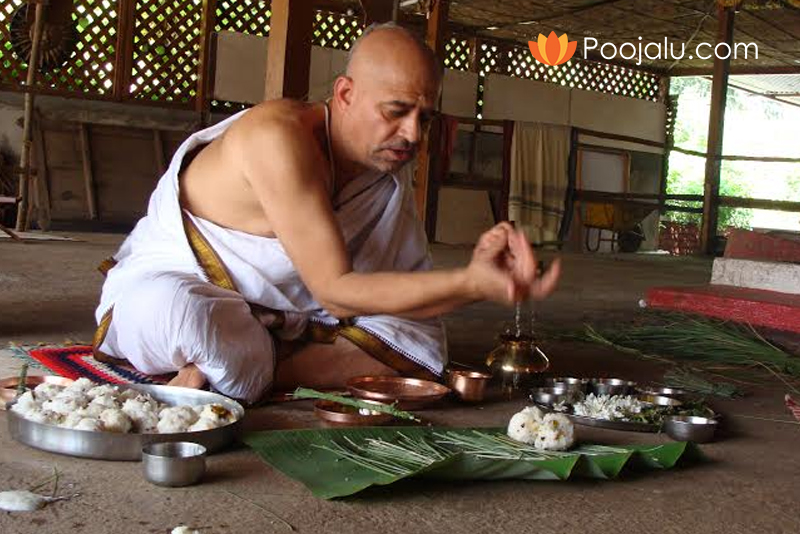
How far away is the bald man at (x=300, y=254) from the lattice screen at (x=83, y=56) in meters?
7.02

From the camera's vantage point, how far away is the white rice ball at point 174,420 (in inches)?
76.0

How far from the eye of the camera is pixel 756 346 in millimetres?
3828

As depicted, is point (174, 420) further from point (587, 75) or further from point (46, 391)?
point (587, 75)

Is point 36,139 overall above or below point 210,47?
below

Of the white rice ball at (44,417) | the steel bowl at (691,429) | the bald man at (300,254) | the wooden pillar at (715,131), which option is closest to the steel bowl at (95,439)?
the white rice ball at (44,417)

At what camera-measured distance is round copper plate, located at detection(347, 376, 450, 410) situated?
246 cm

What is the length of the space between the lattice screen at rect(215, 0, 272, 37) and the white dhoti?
25.3 feet

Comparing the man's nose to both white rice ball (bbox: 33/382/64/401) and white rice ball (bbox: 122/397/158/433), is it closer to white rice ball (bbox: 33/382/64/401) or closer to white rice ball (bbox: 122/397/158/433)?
white rice ball (bbox: 122/397/158/433)

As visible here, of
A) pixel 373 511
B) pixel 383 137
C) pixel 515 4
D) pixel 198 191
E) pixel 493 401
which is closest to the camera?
pixel 373 511

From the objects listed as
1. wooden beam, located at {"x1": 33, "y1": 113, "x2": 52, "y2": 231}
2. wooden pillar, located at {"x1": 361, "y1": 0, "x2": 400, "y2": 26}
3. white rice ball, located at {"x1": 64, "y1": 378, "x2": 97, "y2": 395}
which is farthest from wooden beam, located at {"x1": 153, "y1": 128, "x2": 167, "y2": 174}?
white rice ball, located at {"x1": 64, "y1": 378, "x2": 97, "y2": 395}

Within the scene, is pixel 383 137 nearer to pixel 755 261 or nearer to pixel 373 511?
pixel 373 511

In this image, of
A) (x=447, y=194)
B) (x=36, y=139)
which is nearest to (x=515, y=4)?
(x=447, y=194)

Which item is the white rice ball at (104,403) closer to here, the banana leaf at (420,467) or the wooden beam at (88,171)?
the banana leaf at (420,467)

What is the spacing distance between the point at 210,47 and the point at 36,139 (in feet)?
6.45
